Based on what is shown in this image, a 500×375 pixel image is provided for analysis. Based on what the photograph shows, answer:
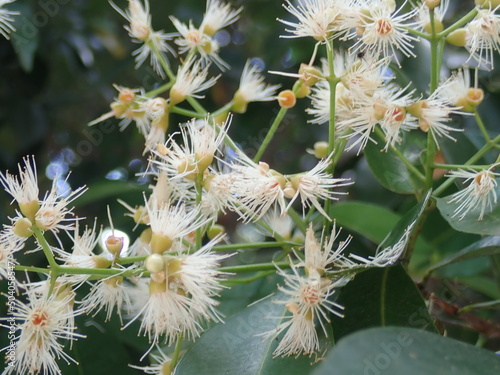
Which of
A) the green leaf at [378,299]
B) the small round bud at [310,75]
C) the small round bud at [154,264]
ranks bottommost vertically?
the green leaf at [378,299]

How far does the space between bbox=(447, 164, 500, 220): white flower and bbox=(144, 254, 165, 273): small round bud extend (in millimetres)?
366

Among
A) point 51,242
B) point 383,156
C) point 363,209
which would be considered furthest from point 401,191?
point 51,242

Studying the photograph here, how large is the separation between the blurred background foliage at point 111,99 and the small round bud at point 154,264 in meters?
0.55

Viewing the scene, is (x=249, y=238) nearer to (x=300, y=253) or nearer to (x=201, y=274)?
(x=300, y=253)

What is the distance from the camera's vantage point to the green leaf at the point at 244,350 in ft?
2.69

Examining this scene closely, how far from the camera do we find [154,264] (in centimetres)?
75

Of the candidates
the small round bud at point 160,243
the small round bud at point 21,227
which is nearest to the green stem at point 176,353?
the small round bud at point 160,243

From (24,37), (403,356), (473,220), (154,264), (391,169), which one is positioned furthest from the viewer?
(24,37)

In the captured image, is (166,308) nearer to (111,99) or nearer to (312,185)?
(312,185)

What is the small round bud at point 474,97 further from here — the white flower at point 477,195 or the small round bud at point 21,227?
the small round bud at point 21,227

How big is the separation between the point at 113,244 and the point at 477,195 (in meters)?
0.44

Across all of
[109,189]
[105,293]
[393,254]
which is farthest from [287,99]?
[109,189]

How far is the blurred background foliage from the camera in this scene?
4.64 ft

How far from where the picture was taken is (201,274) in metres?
0.76
